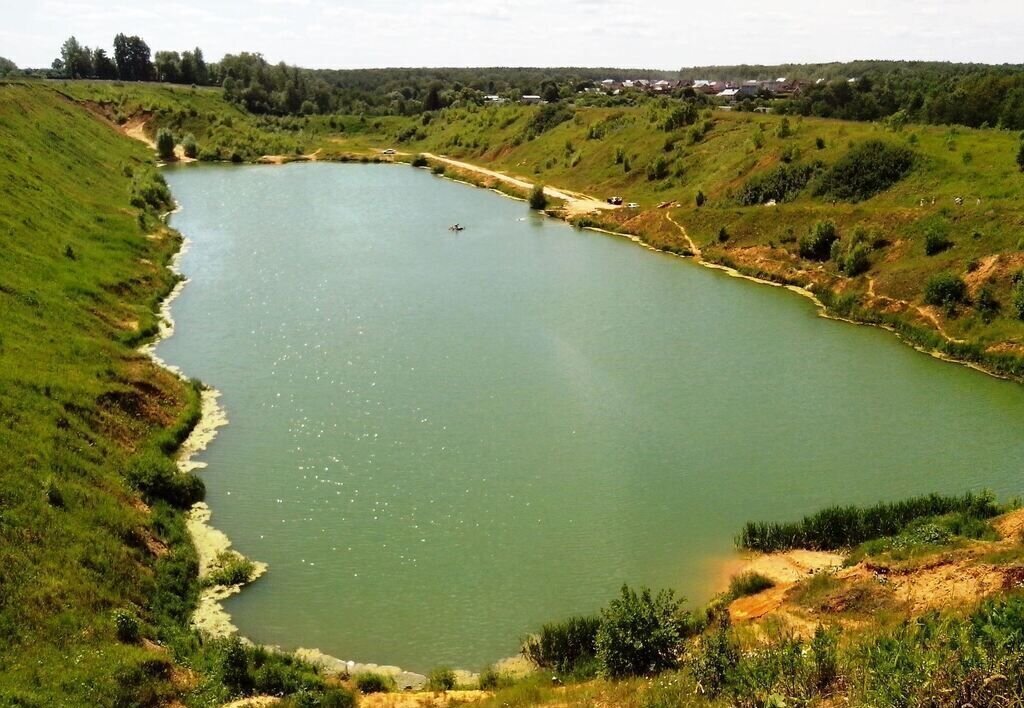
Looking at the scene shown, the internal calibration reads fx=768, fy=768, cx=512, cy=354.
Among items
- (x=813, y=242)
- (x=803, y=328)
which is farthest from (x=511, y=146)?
(x=803, y=328)

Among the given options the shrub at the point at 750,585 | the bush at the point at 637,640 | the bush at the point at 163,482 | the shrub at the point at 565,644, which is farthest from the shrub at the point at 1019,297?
the bush at the point at 163,482

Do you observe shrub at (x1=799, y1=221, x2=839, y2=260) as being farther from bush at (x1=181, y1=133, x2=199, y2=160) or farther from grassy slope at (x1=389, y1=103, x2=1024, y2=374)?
bush at (x1=181, y1=133, x2=199, y2=160)

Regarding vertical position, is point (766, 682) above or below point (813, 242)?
below

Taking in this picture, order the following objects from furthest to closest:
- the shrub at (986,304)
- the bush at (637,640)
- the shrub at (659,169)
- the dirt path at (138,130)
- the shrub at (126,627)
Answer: the dirt path at (138,130)
the shrub at (659,169)
the shrub at (986,304)
the shrub at (126,627)
the bush at (637,640)

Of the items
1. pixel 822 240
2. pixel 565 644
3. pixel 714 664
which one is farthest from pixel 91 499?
pixel 822 240

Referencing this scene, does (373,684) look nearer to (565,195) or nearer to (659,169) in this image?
(659,169)

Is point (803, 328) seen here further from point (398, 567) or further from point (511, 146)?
point (511, 146)

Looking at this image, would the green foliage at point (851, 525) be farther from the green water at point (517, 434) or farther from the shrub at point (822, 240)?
the shrub at point (822, 240)
